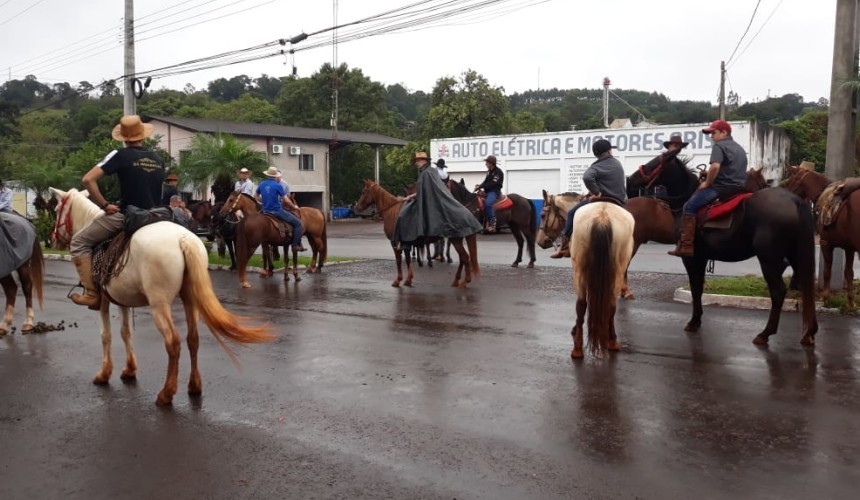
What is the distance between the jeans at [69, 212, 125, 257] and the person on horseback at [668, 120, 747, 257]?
263 inches

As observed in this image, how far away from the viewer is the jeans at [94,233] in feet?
21.7

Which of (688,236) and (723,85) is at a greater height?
(723,85)

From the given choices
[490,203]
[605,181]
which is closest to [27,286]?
[605,181]

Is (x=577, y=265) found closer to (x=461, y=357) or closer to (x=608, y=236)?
(x=608, y=236)

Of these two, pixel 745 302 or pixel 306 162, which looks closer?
pixel 745 302

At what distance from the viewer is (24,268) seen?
32.5 feet

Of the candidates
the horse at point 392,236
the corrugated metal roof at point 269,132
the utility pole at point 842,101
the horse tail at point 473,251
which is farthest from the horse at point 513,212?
the corrugated metal roof at point 269,132

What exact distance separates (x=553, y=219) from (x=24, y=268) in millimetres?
9625

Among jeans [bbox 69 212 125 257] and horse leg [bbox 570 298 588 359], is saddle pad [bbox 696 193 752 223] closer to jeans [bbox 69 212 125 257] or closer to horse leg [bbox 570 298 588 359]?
horse leg [bbox 570 298 588 359]

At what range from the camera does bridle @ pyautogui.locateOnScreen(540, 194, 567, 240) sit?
14.2 m

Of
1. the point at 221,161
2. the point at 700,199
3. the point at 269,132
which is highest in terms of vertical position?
the point at 269,132

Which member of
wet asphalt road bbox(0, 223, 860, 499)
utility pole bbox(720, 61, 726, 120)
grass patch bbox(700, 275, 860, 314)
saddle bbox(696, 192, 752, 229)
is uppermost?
utility pole bbox(720, 61, 726, 120)

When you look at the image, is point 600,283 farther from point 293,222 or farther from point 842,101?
point 293,222

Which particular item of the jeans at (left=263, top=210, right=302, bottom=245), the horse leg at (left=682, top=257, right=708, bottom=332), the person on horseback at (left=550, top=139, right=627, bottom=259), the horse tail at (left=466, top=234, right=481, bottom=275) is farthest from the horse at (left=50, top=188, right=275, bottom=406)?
the jeans at (left=263, top=210, right=302, bottom=245)
